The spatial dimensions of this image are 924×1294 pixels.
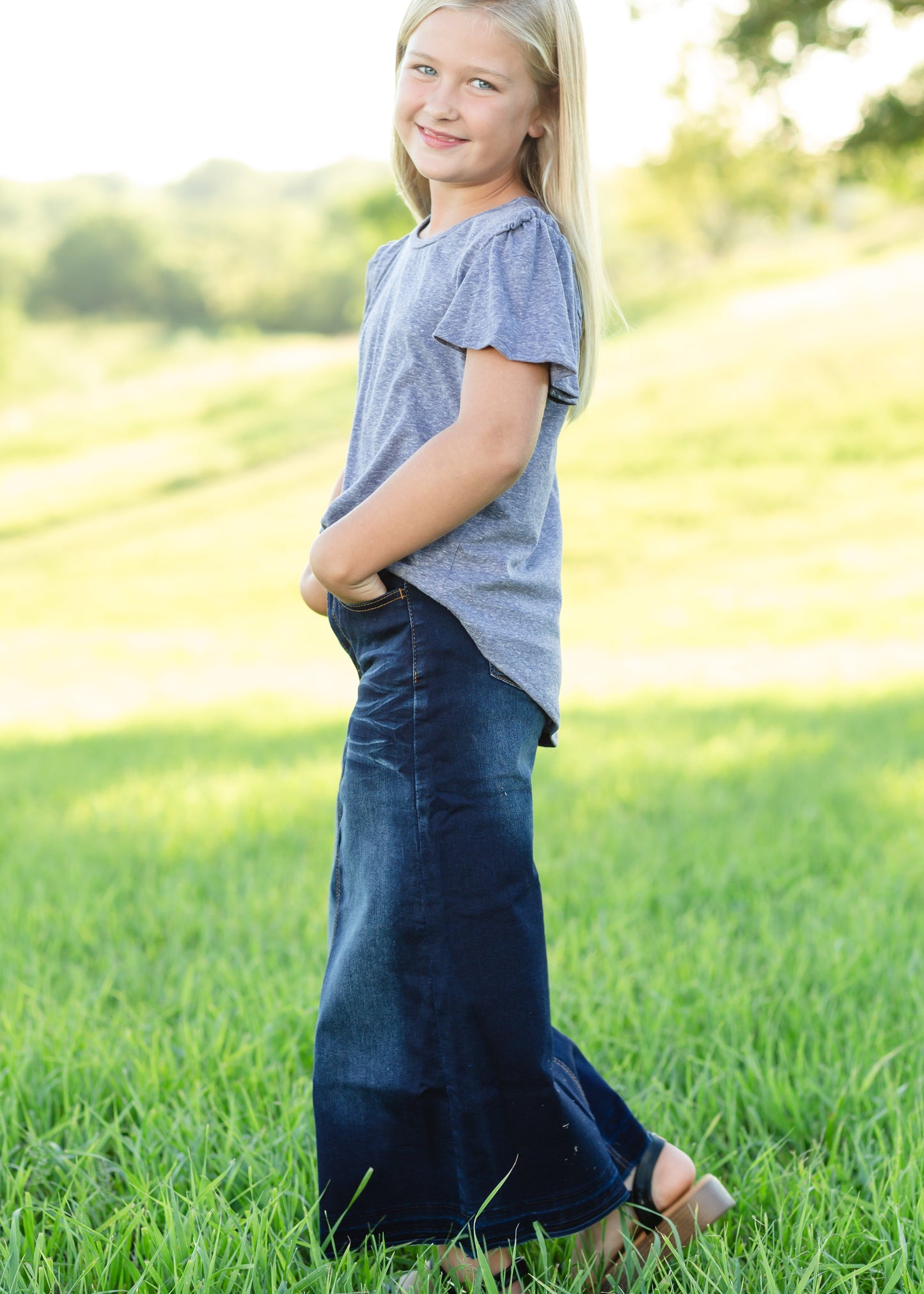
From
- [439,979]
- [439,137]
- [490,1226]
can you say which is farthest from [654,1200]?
[439,137]

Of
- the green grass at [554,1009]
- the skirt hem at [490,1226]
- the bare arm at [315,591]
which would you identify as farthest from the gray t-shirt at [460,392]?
the green grass at [554,1009]

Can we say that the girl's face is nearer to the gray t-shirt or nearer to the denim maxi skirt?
the gray t-shirt

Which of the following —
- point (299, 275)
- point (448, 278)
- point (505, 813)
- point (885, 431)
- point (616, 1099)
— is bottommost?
point (616, 1099)

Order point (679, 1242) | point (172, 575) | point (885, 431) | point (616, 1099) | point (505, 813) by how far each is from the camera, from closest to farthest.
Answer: point (505, 813), point (679, 1242), point (616, 1099), point (172, 575), point (885, 431)

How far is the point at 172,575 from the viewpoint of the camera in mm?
17297

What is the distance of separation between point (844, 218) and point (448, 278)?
50.9m

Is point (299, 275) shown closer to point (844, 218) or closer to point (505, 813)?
point (844, 218)

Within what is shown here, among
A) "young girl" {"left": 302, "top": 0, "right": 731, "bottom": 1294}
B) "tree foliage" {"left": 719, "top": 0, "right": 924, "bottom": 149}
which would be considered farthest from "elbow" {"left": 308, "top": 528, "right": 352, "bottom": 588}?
"tree foliage" {"left": 719, "top": 0, "right": 924, "bottom": 149}

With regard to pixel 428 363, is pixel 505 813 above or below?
below

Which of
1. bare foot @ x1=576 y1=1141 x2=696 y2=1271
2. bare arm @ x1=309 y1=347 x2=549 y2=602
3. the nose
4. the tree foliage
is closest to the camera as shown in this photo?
bare arm @ x1=309 y1=347 x2=549 y2=602

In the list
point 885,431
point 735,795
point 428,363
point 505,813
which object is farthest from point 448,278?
point 885,431

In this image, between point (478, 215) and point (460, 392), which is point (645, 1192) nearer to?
point (460, 392)

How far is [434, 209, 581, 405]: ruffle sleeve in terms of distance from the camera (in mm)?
1374

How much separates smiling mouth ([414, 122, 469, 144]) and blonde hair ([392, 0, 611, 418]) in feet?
0.40
